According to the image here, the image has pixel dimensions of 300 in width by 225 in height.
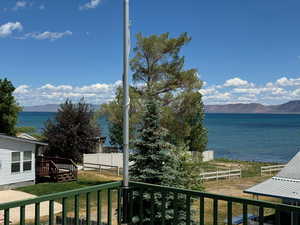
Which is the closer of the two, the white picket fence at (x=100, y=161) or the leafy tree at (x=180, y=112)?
the leafy tree at (x=180, y=112)

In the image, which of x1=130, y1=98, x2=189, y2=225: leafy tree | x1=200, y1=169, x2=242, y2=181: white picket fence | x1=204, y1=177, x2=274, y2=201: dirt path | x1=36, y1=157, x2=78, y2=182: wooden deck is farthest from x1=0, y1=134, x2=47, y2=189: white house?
x1=200, y1=169, x2=242, y2=181: white picket fence

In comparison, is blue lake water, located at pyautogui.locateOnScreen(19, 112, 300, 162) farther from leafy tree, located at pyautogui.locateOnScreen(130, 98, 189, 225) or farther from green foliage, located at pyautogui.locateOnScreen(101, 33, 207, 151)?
leafy tree, located at pyautogui.locateOnScreen(130, 98, 189, 225)

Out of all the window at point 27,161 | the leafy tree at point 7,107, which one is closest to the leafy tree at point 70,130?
the leafy tree at point 7,107

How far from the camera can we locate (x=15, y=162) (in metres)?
18.6

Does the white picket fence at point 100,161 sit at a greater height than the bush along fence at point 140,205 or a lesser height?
lesser

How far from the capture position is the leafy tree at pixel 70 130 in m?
24.4

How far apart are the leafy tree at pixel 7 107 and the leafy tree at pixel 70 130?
3.11m

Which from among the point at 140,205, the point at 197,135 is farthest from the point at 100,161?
the point at 140,205

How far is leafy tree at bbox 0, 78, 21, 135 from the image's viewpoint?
25781 millimetres

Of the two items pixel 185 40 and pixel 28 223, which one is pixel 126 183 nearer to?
pixel 28 223

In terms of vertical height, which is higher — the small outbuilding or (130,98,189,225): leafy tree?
(130,98,189,225): leafy tree

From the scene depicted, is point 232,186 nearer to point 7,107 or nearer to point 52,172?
point 52,172

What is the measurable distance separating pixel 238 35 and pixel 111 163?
4351cm

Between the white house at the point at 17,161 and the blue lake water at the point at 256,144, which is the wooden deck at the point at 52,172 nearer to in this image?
the white house at the point at 17,161
